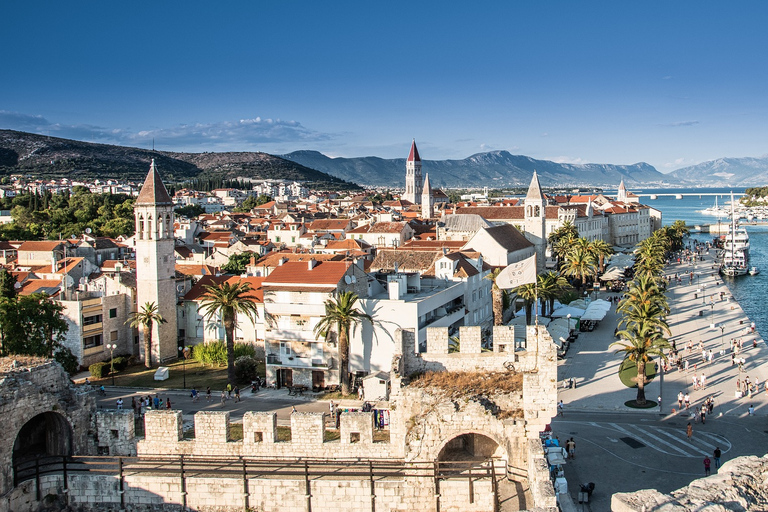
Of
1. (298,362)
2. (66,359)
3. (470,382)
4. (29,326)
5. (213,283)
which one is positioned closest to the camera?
(470,382)

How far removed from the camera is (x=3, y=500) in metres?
18.8

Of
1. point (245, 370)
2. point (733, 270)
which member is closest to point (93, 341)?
point (245, 370)

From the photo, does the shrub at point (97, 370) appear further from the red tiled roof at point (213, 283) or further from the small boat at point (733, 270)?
the small boat at point (733, 270)

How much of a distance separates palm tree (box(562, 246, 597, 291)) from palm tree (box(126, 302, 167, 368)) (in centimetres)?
4638

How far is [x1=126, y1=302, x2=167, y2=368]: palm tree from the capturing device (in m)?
45.7

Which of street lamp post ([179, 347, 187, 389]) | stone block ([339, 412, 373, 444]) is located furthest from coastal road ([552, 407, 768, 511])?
street lamp post ([179, 347, 187, 389])

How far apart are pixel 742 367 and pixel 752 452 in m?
15.8

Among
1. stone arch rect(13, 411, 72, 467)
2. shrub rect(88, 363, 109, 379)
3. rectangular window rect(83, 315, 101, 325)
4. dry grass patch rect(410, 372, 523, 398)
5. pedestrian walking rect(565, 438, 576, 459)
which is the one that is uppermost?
dry grass patch rect(410, 372, 523, 398)

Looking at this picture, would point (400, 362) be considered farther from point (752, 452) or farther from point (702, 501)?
point (752, 452)

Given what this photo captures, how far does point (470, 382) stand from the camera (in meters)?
20.4

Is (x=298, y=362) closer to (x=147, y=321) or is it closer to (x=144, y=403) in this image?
(x=144, y=403)

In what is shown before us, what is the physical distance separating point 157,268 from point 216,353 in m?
7.56

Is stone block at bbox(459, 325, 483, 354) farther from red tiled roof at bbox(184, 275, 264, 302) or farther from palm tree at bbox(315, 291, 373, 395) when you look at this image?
red tiled roof at bbox(184, 275, 264, 302)

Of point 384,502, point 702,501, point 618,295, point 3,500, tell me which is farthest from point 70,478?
point 618,295
